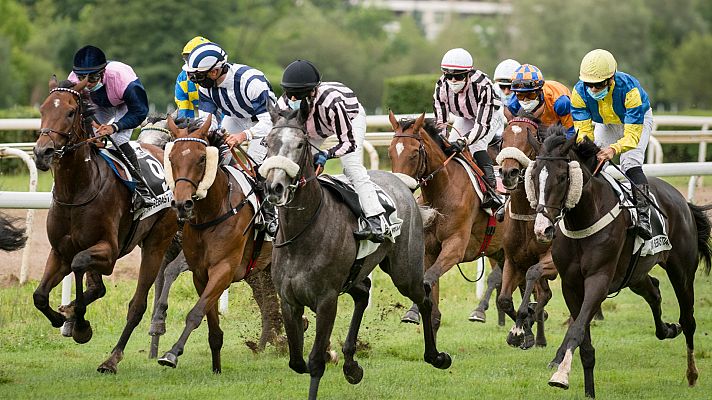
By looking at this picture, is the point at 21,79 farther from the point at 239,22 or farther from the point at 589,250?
the point at 589,250

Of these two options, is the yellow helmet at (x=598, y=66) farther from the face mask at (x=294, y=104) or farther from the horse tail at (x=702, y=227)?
the face mask at (x=294, y=104)

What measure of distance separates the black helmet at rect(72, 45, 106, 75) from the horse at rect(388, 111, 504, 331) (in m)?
2.23

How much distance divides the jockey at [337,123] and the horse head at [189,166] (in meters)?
0.59

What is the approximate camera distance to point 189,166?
7.26 m

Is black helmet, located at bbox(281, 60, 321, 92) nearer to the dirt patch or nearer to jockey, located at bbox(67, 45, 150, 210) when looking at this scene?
jockey, located at bbox(67, 45, 150, 210)

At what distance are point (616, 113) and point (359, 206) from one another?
77.4 inches

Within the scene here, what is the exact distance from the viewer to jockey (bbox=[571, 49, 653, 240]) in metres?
7.61

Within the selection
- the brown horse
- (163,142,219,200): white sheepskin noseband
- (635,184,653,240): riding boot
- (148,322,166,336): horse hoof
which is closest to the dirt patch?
(148,322,166,336): horse hoof

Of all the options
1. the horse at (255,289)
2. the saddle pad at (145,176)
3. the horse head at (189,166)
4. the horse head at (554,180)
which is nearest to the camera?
the horse head at (554,180)

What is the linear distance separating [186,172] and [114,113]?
4.81 feet

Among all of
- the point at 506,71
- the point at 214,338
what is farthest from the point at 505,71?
the point at 214,338

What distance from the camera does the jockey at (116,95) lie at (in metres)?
7.96

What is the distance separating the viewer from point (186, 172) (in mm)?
7238

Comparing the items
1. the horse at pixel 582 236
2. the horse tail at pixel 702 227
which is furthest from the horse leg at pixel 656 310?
the horse tail at pixel 702 227
